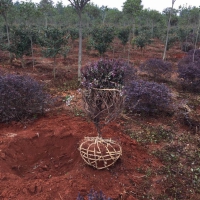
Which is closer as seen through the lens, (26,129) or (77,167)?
(77,167)

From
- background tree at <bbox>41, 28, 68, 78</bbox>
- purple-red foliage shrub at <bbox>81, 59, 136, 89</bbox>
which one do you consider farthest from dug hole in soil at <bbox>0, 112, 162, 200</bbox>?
background tree at <bbox>41, 28, 68, 78</bbox>

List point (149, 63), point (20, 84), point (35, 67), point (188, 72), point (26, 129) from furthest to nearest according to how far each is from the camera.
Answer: point (35, 67) < point (149, 63) < point (188, 72) < point (20, 84) < point (26, 129)

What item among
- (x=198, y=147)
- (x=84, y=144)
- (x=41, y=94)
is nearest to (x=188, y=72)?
(x=198, y=147)

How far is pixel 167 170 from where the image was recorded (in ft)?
13.3

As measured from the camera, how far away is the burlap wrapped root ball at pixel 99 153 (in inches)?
147

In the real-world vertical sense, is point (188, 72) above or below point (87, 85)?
below

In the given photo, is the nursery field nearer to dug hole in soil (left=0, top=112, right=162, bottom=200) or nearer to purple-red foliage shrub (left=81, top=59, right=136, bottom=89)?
dug hole in soil (left=0, top=112, right=162, bottom=200)

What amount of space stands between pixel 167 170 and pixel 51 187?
2.04 metres

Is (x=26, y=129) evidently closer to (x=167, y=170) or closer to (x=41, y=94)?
(x=41, y=94)

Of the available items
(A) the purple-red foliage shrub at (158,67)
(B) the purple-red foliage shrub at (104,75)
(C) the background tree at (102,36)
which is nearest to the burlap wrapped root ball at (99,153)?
(B) the purple-red foliage shrub at (104,75)

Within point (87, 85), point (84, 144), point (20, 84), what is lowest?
point (84, 144)

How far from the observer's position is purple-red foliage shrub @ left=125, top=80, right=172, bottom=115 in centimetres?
633

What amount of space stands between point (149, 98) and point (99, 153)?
3.08 m

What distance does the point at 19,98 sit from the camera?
581 cm
